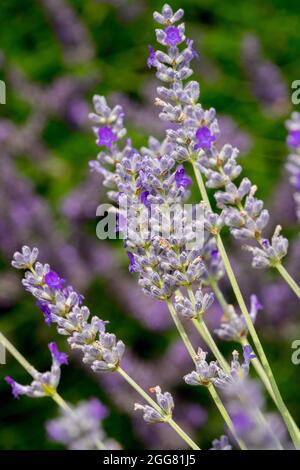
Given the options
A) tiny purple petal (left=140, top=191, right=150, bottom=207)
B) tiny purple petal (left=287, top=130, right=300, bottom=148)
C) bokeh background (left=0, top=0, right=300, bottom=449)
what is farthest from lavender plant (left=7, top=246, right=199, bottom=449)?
bokeh background (left=0, top=0, right=300, bottom=449)

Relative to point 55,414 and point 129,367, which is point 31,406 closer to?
point 55,414

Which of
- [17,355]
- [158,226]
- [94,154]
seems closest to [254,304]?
[158,226]

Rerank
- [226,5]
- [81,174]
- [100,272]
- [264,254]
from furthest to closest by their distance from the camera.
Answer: [226,5], [81,174], [100,272], [264,254]

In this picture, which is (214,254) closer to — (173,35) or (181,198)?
(181,198)

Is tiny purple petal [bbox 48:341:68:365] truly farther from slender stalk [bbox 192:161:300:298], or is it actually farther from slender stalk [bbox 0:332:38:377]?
slender stalk [bbox 192:161:300:298]

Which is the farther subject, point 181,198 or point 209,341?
point 181,198

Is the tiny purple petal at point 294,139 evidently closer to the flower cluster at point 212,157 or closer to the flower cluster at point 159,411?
the flower cluster at point 212,157
